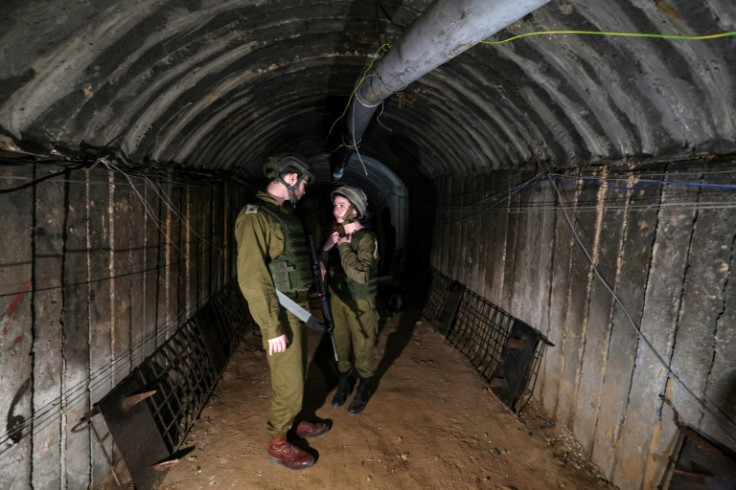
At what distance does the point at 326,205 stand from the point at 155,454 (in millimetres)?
13932

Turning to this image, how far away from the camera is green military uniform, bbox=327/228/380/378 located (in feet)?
12.4

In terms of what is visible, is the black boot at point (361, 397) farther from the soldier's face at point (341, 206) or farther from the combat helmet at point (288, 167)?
the combat helmet at point (288, 167)

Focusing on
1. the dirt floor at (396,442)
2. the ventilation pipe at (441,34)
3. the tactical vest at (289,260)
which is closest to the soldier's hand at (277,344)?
the tactical vest at (289,260)

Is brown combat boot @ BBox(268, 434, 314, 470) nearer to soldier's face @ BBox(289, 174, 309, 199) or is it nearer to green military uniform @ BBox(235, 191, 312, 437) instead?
green military uniform @ BBox(235, 191, 312, 437)

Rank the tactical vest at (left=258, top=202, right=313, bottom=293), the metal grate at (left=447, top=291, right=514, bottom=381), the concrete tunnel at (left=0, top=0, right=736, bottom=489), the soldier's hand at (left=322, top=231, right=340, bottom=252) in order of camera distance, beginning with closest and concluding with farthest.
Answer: the concrete tunnel at (left=0, top=0, right=736, bottom=489) → the tactical vest at (left=258, top=202, right=313, bottom=293) → the soldier's hand at (left=322, top=231, right=340, bottom=252) → the metal grate at (left=447, top=291, right=514, bottom=381)

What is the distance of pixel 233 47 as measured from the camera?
3051mm

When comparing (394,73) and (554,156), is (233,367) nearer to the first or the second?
(394,73)

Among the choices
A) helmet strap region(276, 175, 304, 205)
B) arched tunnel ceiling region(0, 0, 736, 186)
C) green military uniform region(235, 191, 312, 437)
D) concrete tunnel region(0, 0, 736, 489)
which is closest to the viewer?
arched tunnel ceiling region(0, 0, 736, 186)

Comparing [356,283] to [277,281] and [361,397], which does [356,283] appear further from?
[361,397]

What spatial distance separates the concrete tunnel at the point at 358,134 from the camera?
6.88 ft

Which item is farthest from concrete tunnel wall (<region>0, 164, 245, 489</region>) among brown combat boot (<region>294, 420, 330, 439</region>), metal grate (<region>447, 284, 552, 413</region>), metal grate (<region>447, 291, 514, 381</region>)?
metal grate (<region>447, 291, 514, 381</region>)

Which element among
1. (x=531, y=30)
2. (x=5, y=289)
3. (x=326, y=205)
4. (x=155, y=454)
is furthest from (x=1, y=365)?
(x=326, y=205)

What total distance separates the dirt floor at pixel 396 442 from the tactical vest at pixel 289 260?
5.52 ft

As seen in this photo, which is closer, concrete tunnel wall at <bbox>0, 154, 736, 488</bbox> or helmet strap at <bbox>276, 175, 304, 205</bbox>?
concrete tunnel wall at <bbox>0, 154, 736, 488</bbox>
